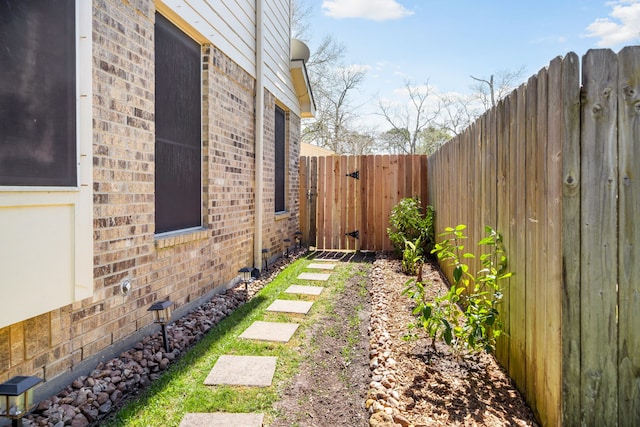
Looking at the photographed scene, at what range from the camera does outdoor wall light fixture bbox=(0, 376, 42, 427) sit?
1.72 m

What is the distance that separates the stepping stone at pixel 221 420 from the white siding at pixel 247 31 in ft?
10.2

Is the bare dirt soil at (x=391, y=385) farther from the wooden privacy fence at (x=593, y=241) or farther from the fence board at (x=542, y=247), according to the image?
the wooden privacy fence at (x=593, y=241)

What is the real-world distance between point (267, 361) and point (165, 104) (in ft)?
7.52

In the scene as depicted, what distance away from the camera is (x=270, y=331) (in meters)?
3.52

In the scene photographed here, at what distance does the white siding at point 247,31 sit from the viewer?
159 inches

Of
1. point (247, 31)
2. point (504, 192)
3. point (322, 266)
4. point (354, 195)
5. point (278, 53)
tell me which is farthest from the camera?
point (354, 195)

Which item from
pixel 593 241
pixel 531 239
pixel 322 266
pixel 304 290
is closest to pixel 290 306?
pixel 304 290

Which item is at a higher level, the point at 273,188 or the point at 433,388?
the point at 273,188

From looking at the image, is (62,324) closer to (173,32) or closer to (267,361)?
(267,361)

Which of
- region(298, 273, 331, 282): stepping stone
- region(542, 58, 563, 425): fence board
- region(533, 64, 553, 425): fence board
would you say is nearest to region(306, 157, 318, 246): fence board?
region(298, 273, 331, 282): stepping stone

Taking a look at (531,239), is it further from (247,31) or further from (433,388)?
(247,31)

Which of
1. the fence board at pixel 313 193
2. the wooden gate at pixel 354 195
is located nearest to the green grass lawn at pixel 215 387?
the wooden gate at pixel 354 195

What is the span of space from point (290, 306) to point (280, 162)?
12.3 feet

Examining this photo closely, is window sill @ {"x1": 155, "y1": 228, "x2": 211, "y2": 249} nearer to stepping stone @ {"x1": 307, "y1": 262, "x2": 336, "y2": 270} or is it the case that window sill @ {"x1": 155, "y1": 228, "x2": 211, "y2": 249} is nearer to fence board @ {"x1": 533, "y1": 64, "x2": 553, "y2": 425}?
stepping stone @ {"x1": 307, "y1": 262, "x2": 336, "y2": 270}
